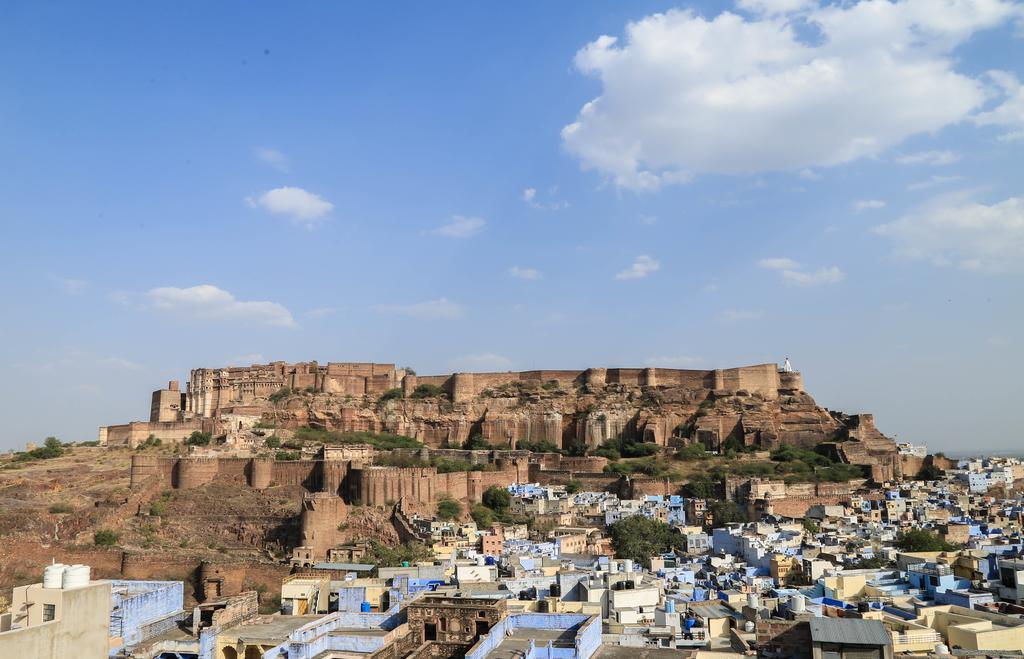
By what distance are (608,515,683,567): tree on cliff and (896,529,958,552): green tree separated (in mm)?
7357

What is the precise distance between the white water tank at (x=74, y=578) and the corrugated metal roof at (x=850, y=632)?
10418 mm

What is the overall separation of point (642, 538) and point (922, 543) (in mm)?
8890

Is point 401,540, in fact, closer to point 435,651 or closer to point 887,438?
point 435,651

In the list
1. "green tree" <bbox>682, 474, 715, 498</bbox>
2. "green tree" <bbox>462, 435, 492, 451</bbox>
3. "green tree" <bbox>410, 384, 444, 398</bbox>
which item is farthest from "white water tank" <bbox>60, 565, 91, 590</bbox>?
"green tree" <bbox>410, 384, 444, 398</bbox>

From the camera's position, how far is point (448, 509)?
110 ft

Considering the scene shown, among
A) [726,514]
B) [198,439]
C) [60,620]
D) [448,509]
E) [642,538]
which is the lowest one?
[642,538]

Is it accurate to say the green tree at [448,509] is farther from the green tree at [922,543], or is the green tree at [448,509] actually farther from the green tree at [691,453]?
the green tree at [922,543]

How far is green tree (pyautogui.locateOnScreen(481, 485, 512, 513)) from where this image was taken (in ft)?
118

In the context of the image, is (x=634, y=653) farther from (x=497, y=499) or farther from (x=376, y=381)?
(x=376, y=381)

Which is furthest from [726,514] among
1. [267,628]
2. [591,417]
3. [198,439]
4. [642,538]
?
[198,439]

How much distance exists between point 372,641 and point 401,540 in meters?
17.2

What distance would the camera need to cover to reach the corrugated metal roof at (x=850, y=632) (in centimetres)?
1271

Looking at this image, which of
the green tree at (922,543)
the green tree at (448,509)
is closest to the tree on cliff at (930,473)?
the green tree at (922,543)

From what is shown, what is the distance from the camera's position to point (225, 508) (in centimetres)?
3219
